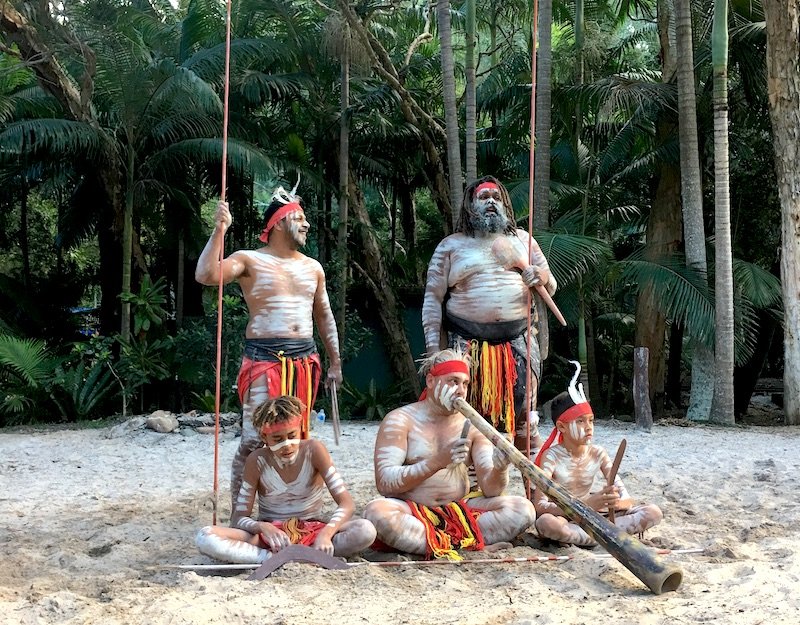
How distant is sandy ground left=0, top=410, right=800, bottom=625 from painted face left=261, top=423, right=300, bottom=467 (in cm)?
53

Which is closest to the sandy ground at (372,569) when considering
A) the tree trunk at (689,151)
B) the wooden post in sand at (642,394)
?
the wooden post in sand at (642,394)

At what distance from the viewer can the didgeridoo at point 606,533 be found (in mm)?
3467

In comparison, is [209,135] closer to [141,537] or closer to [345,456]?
[345,456]

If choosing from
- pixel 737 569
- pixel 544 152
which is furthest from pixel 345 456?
pixel 544 152

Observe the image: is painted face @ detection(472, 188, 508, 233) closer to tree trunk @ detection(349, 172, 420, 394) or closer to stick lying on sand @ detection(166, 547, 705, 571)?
stick lying on sand @ detection(166, 547, 705, 571)

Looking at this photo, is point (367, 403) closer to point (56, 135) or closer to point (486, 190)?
point (56, 135)

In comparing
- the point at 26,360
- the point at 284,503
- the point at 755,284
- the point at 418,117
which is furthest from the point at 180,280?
the point at 284,503

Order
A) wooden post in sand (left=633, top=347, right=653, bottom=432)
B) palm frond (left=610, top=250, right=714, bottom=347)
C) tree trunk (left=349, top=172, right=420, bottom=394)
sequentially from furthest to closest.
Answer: tree trunk (left=349, top=172, right=420, bottom=394), palm frond (left=610, top=250, right=714, bottom=347), wooden post in sand (left=633, top=347, right=653, bottom=432)

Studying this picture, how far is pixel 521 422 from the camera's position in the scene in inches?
196

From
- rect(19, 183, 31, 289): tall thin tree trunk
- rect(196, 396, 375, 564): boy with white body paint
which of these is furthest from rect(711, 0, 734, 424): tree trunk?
rect(19, 183, 31, 289): tall thin tree trunk

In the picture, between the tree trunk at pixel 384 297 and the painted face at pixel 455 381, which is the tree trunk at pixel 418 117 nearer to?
the tree trunk at pixel 384 297

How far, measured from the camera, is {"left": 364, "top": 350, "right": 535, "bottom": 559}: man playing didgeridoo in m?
4.17

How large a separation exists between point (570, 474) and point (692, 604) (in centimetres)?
122

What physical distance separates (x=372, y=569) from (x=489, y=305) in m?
1.62
